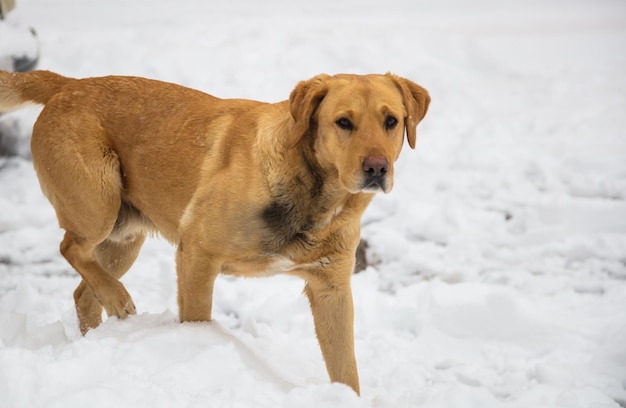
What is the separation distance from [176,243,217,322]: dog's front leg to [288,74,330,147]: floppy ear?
0.72 m

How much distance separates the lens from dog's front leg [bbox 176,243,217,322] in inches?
146

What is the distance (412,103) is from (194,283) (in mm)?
1370

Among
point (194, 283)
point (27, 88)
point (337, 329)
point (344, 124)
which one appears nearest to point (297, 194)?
point (344, 124)

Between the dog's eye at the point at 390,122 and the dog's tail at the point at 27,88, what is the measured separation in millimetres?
2078

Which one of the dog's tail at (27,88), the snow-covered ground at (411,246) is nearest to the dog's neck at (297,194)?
the snow-covered ground at (411,246)

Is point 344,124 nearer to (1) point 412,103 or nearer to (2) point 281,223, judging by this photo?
(1) point 412,103

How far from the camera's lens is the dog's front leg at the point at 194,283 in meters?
3.71

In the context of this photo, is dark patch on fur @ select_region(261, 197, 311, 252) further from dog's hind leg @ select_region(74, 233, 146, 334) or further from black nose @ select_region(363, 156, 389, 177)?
dog's hind leg @ select_region(74, 233, 146, 334)

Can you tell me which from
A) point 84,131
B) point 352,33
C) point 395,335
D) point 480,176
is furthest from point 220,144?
point 352,33

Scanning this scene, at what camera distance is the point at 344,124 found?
3404 mm

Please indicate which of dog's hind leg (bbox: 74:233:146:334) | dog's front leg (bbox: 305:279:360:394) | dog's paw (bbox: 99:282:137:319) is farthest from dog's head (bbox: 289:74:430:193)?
dog's hind leg (bbox: 74:233:146:334)

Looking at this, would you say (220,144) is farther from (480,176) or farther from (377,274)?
(480,176)

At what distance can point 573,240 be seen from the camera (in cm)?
632

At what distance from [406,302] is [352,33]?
633 cm
